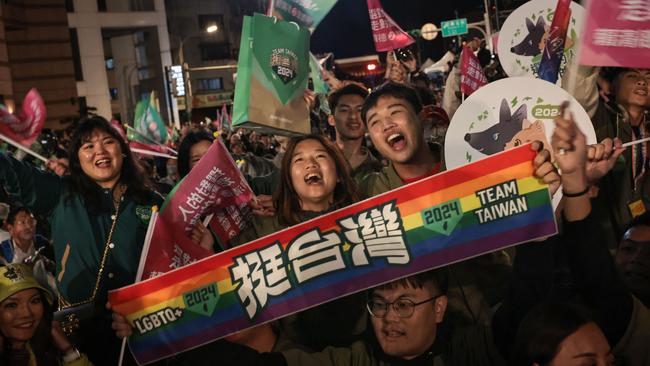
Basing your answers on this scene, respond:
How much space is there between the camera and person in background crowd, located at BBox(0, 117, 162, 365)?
3836mm

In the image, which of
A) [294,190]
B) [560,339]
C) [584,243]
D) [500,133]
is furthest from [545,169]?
[294,190]

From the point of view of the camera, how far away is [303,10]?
16.2ft

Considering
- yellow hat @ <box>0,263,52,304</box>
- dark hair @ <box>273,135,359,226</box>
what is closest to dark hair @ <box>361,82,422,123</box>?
dark hair @ <box>273,135,359,226</box>

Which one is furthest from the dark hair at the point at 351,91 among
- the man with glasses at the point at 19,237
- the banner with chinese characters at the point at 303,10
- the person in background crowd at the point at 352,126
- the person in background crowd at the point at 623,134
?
the man with glasses at the point at 19,237

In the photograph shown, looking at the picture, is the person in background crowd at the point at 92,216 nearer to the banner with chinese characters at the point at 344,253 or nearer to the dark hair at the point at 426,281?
the banner with chinese characters at the point at 344,253

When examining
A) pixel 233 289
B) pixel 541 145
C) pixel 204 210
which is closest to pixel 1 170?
pixel 204 210

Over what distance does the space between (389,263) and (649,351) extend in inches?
47.0

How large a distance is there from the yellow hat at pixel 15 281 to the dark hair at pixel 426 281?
6.00 ft

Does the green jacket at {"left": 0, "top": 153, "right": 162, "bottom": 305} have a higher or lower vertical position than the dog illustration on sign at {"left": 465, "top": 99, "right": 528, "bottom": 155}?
lower

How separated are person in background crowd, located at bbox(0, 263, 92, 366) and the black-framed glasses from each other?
154 centimetres

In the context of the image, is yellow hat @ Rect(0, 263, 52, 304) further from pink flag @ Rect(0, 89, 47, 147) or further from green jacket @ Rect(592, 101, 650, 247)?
green jacket @ Rect(592, 101, 650, 247)

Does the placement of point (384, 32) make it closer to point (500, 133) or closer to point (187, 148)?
point (187, 148)

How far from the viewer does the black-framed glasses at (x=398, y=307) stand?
307 cm

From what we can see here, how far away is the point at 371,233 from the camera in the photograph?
3.22 metres
